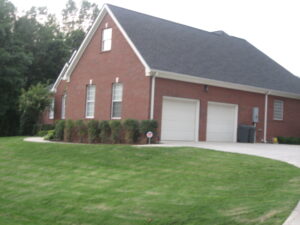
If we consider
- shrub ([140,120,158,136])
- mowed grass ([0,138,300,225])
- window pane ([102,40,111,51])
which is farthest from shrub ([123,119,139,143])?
window pane ([102,40,111,51])

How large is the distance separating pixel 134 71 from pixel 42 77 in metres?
28.1

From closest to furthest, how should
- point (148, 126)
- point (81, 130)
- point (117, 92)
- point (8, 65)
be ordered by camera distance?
point (148, 126) → point (81, 130) → point (117, 92) → point (8, 65)

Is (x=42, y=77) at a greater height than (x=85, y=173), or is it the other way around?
(x=42, y=77)

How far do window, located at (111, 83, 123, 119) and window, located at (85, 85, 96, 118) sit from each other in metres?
1.99

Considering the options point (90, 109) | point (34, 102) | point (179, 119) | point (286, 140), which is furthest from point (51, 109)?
point (286, 140)

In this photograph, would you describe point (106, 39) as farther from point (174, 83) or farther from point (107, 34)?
point (174, 83)

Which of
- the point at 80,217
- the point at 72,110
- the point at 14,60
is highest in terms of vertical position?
the point at 14,60

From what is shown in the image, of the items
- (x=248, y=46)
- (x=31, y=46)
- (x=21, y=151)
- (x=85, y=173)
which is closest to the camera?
(x=85, y=173)

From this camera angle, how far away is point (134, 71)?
70.3ft

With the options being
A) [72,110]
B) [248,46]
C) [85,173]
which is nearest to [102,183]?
[85,173]

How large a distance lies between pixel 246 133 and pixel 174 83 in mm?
5543

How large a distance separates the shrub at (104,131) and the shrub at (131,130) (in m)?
1.20

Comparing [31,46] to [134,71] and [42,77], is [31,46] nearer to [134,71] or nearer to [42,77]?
[42,77]

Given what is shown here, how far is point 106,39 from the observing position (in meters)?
23.9
